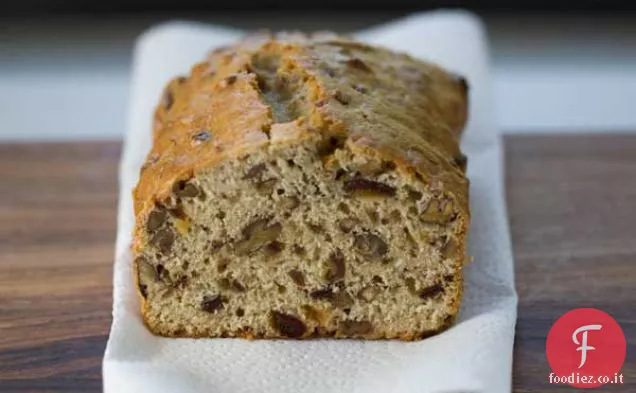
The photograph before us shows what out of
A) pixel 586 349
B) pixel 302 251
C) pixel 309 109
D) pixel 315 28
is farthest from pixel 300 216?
pixel 315 28

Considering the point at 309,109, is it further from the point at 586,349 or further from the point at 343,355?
the point at 586,349

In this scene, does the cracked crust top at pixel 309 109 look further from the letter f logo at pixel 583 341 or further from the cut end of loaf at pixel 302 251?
the letter f logo at pixel 583 341

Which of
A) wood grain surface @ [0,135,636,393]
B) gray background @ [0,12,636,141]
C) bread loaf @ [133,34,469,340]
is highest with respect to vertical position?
bread loaf @ [133,34,469,340]

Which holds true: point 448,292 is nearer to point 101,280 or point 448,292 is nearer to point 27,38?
point 101,280

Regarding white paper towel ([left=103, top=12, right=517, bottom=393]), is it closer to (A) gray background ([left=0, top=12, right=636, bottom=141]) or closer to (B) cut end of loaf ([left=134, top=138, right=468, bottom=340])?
(B) cut end of loaf ([left=134, top=138, right=468, bottom=340])

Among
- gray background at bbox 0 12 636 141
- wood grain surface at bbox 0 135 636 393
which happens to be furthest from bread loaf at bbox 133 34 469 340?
gray background at bbox 0 12 636 141

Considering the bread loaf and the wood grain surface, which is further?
the wood grain surface
